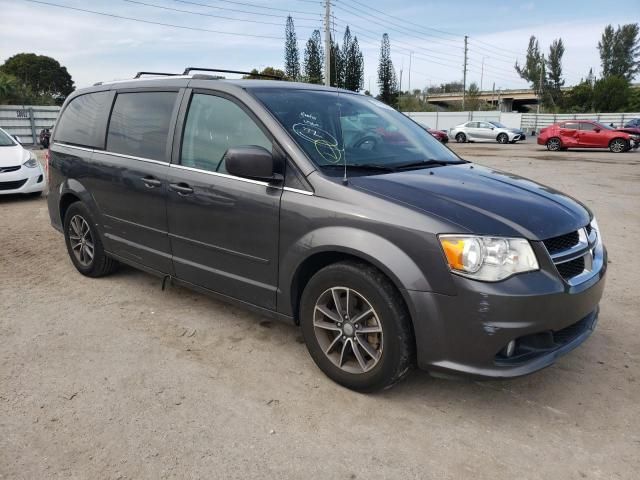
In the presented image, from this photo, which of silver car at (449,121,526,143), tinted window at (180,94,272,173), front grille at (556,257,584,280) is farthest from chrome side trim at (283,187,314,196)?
silver car at (449,121,526,143)

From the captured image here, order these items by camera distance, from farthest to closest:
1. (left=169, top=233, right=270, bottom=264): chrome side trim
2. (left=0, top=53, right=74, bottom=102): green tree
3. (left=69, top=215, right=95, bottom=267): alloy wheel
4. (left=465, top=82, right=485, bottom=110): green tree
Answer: (left=465, top=82, right=485, bottom=110): green tree → (left=0, top=53, right=74, bottom=102): green tree → (left=69, top=215, right=95, bottom=267): alloy wheel → (left=169, top=233, right=270, bottom=264): chrome side trim

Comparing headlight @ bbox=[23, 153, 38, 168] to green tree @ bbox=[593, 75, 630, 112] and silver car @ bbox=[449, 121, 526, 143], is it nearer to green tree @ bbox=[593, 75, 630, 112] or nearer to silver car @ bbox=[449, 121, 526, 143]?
silver car @ bbox=[449, 121, 526, 143]

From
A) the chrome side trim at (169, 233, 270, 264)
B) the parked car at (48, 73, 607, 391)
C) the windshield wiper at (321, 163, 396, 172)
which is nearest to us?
the parked car at (48, 73, 607, 391)

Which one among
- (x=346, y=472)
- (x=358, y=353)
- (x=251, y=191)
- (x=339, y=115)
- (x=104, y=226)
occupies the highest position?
(x=339, y=115)

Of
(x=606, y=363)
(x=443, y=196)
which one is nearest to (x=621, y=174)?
(x=606, y=363)

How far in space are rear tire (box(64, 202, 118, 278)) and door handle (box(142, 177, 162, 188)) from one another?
3.46 ft

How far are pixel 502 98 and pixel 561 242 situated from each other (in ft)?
357

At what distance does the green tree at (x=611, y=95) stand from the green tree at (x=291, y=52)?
125 feet

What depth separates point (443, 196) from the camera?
2.84 meters

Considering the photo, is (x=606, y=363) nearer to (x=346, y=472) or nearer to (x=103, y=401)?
(x=346, y=472)

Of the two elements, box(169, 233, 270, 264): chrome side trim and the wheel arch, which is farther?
box(169, 233, 270, 264): chrome side trim

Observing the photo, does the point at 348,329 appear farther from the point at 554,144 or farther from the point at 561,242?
the point at 554,144

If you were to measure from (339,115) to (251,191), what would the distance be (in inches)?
36.2

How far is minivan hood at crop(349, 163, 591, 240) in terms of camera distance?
2621 millimetres
